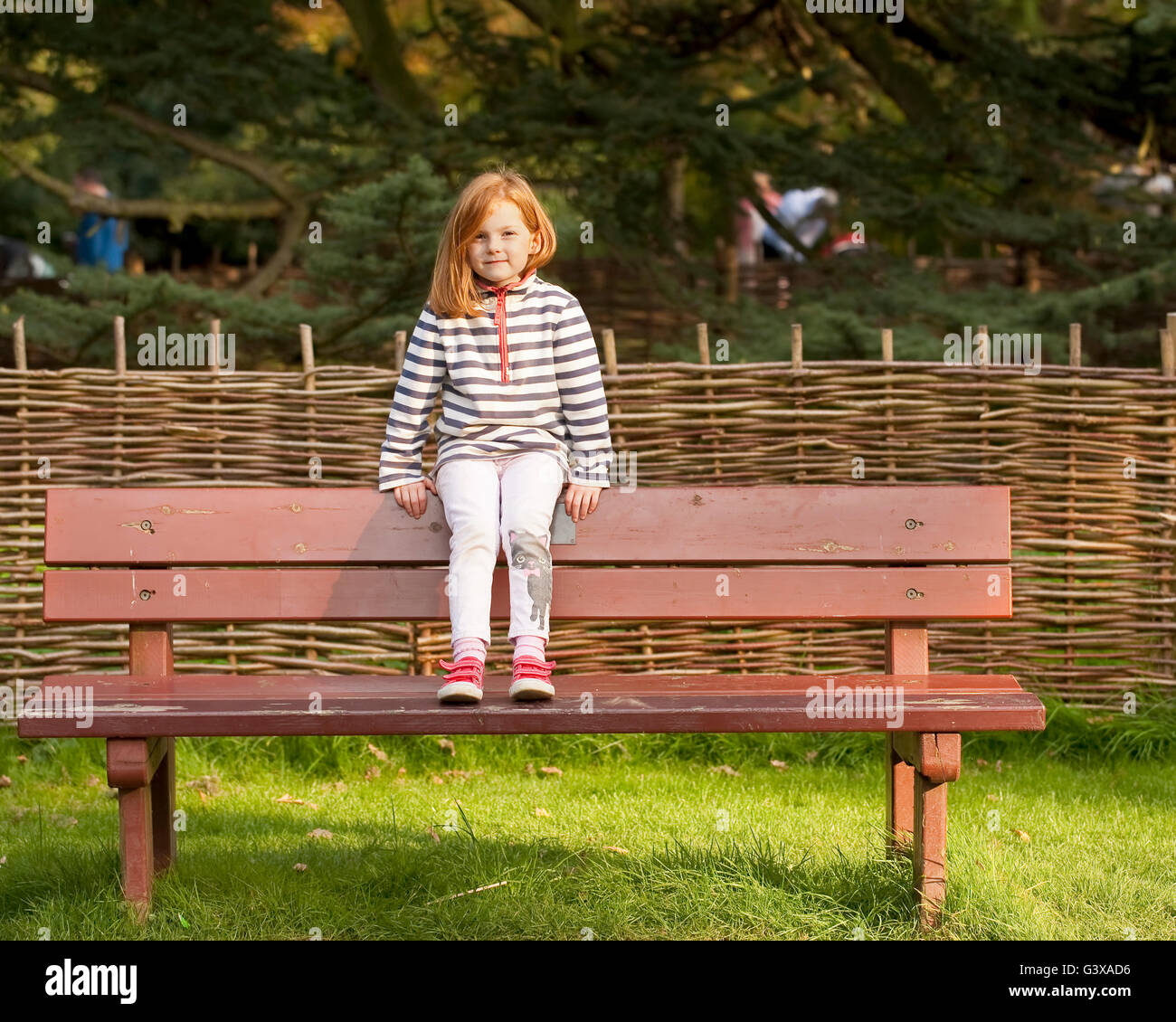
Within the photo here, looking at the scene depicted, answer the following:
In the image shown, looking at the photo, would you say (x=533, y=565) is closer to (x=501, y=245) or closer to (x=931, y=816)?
(x=501, y=245)


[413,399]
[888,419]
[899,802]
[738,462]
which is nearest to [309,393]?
[738,462]

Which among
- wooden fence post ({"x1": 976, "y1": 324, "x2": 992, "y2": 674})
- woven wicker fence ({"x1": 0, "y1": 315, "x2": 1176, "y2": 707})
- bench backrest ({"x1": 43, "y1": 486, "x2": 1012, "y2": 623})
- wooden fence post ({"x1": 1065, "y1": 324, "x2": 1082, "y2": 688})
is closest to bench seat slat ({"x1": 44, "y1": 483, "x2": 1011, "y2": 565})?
bench backrest ({"x1": 43, "y1": 486, "x2": 1012, "y2": 623})

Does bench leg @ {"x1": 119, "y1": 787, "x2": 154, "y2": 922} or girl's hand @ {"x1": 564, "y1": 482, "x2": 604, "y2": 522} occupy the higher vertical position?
girl's hand @ {"x1": 564, "y1": 482, "x2": 604, "y2": 522}

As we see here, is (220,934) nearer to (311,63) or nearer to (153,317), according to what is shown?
(153,317)

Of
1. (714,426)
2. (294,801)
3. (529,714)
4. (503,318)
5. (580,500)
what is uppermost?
(503,318)

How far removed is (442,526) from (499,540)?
0.57ft

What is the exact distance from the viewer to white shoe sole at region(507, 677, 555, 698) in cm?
315

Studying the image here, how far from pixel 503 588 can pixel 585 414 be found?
49cm

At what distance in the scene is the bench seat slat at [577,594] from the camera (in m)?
3.49

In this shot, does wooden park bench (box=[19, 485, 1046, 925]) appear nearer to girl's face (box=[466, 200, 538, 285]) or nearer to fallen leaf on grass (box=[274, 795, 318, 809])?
girl's face (box=[466, 200, 538, 285])

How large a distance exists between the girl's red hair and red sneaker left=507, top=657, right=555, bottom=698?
3.01ft

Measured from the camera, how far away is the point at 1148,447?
5418mm

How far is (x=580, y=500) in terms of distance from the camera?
3.51 meters

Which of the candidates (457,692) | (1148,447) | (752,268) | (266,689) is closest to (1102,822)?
(1148,447)
